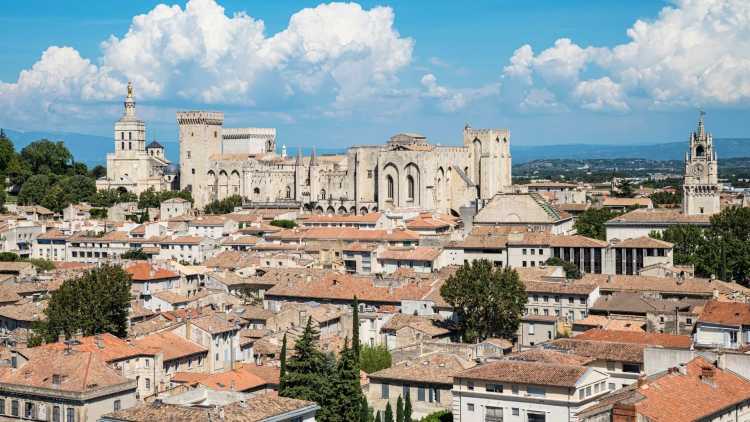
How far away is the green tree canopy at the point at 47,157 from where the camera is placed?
13575 centimetres

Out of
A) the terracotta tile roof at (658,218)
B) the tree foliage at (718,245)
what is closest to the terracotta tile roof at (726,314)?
the tree foliage at (718,245)

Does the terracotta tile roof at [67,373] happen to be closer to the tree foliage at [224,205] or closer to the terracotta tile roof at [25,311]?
the terracotta tile roof at [25,311]

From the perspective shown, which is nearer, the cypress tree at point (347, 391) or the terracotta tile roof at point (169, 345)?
the cypress tree at point (347, 391)

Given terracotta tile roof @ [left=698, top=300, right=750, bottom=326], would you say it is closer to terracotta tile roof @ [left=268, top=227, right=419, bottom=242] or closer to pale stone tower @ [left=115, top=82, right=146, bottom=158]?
terracotta tile roof @ [left=268, top=227, right=419, bottom=242]

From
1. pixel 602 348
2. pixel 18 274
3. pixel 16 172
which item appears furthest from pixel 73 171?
pixel 602 348

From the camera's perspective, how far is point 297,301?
61250 millimetres

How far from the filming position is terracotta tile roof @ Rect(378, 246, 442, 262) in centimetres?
7356

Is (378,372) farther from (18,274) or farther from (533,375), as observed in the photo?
(18,274)

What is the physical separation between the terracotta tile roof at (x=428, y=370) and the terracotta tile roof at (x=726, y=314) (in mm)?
8653

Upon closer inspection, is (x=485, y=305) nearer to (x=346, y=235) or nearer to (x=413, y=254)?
(x=413, y=254)

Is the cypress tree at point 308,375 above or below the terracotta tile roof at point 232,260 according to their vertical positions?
below

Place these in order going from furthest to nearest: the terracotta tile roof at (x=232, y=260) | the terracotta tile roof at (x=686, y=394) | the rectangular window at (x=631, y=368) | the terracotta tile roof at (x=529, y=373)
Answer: the terracotta tile roof at (x=232, y=260) → the rectangular window at (x=631, y=368) → the terracotta tile roof at (x=529, y=373) → the terracotta tile roof at (x=686, y=394)

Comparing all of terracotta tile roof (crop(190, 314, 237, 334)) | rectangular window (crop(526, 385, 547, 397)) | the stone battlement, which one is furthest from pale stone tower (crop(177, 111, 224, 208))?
rectangular window (crop(526, 385, 547, 397))

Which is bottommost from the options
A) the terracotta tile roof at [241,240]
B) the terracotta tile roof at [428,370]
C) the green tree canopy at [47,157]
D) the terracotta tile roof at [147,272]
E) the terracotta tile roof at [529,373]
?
the terracotta tile roof at [428,370]
